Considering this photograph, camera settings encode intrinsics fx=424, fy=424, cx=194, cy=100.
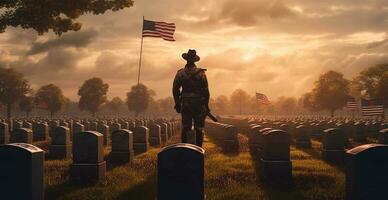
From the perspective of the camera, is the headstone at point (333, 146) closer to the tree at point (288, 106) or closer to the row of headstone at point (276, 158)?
Answer: the row of headstone at point (276, 158)

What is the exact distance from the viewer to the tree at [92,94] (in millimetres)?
97375

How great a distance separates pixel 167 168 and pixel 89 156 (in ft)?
15.7

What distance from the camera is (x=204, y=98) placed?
11.2m

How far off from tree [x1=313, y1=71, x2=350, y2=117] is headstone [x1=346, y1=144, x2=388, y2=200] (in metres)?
80.3

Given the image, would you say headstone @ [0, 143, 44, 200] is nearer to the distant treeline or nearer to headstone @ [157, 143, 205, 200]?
headstone @ [157, 143, 205, 200]

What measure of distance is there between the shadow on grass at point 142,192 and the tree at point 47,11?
12259 millimetres

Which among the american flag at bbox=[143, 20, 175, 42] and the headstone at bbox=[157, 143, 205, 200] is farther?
the american flag at bbox=[143, 20, 175, 42]

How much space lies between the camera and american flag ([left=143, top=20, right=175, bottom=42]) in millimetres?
30547

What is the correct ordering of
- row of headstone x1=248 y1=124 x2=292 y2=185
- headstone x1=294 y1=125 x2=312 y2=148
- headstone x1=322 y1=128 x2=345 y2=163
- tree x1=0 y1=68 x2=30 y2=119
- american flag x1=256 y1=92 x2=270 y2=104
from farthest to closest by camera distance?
tree x1=0 y1=68 x2=30 y2=119 < american flag x1=256 y1=92 x2=270 y2=104 < headstone x1=294 y1=125 x2=312 y2=148 < headstone x1=322 y1=128 x2=345 y2=163 < row of headstone x1=248 y1=124 x2=292 y2=185

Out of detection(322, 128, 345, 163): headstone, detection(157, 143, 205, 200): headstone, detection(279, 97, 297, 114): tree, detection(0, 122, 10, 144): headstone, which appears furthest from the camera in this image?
detection(279, 97, 297, 114): tree

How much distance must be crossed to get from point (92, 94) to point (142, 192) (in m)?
91.4

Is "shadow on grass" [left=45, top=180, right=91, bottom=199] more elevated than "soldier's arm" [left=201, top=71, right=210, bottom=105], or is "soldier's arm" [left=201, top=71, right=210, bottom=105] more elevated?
"soldier's arm" [left=201, top=71, right=210, bottom=105]

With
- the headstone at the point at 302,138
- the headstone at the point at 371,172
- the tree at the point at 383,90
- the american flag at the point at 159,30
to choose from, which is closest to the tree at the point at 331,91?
the tree at the point at 383,90

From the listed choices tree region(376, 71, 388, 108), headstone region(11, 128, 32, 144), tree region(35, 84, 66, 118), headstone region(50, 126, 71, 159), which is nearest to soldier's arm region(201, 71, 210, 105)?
headstone region(50, 126, 71, 159)
